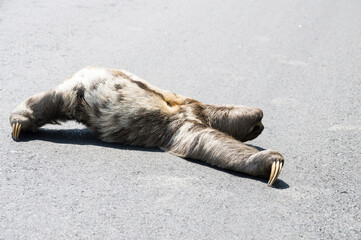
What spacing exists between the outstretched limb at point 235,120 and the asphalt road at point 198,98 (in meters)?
0.30

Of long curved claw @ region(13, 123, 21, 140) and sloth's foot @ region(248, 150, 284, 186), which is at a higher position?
sloth's foot @ region(248, 150, 284, 186)

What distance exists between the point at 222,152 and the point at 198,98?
1.77m

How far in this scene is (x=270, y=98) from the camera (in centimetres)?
611

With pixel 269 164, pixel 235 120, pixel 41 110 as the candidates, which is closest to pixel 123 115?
pixel 41 110

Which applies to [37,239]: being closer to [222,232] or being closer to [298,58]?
[222,232]

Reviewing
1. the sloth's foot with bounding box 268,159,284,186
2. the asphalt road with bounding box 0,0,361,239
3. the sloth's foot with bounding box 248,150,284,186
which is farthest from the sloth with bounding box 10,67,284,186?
the sloth's foot with bounding box 268,159,284,186

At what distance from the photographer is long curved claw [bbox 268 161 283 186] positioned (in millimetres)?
3916

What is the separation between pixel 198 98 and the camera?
591 centimetres

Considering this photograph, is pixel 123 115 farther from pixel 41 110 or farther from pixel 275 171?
pixel 275 171

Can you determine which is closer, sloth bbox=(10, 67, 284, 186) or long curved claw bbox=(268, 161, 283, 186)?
long curved claw bbox=(268, 161, 283, 186)

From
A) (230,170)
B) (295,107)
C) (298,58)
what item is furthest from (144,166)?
(298,58)

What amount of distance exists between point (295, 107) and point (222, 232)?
2951mm

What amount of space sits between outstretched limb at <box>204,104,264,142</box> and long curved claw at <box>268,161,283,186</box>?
788 millimetres

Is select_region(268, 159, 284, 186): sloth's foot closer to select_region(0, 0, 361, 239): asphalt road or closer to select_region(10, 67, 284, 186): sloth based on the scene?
select_region(0, 0, 361, 239): asphalt road
